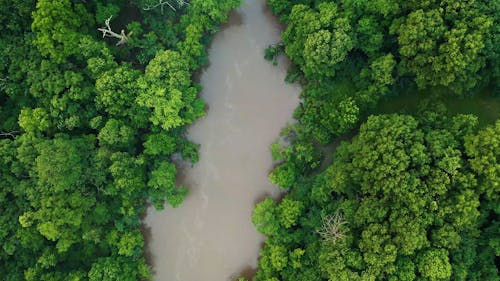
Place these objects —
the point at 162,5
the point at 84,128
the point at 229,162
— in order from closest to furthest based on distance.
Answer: the point at 84,128 < the point at 162,5 < the point at 229,162

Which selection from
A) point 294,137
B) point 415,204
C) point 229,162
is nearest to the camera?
point 415,204

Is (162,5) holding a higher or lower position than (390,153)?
higher

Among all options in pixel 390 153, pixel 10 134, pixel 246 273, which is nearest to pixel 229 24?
pixel 390 153

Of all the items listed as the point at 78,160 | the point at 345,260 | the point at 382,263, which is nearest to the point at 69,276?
the point at 78,160

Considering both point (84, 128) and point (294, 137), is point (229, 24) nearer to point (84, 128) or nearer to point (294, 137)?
point (294, 137)

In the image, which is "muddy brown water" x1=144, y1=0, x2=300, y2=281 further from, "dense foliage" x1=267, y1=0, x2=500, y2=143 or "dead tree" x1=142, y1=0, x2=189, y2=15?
"dead tree" x1=142, y1=0, x2=189, y2=15
